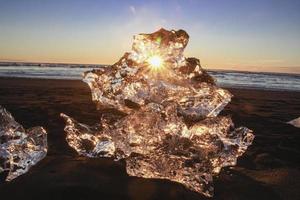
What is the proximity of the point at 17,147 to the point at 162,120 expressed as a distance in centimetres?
145

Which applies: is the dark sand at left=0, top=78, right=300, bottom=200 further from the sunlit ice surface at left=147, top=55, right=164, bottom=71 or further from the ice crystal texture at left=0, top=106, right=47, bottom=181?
the sunlit ice surface at left=147, top=55, right=164, bottom=71

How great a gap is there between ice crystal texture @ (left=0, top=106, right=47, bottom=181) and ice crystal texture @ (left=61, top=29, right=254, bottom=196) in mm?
327

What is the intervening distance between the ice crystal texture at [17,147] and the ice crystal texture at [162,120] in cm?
33

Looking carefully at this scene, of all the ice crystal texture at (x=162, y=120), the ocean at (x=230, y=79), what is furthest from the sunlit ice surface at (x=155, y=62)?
the ocean at (x=230, y=79)

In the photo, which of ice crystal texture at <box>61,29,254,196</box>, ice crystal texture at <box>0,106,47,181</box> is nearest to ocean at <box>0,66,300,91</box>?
ice crystal texture at <box>61,29,254,196</box>

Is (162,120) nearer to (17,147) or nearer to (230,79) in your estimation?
(17,147)

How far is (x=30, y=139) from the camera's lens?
132 inches

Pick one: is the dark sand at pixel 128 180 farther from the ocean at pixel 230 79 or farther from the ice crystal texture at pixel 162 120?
the ocean at pixel 230 79

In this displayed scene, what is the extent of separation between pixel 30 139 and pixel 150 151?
3.95 ft

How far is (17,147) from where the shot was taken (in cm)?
325

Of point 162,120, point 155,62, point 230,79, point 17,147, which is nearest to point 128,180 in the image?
point 162,120

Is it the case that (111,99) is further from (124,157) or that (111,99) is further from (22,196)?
(22,196)

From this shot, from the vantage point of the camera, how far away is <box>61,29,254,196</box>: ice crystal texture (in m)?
3.18

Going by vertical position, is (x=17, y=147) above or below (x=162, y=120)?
below
